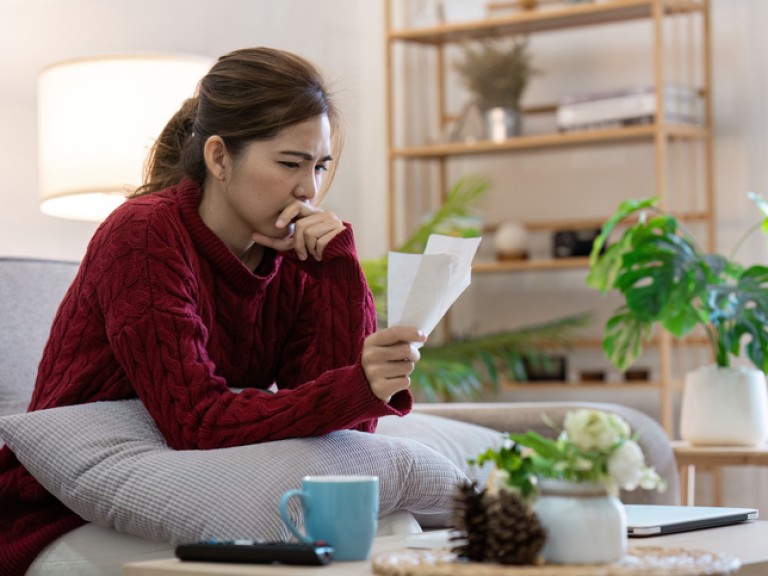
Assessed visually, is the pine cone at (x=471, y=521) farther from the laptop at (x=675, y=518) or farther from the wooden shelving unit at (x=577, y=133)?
the wooden shelving unit at (x=577, y=133)

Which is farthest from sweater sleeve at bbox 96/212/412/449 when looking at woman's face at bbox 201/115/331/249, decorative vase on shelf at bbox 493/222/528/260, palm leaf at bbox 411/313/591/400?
decorative vase on shelf at bbox 493/222/528/260

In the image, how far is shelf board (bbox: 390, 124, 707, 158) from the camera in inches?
144

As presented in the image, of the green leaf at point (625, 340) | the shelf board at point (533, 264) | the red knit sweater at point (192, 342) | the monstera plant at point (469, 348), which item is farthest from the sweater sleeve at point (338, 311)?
the shelf board at point (533, 264)

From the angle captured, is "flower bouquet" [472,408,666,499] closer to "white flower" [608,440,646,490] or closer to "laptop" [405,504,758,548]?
"white flower" [608,440,646,490]

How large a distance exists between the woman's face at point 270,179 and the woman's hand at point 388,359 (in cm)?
37

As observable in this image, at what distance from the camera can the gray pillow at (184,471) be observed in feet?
3.89

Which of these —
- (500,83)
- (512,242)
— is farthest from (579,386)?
(500,83)

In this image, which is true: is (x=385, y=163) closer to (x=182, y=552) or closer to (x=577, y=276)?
(x=577, y=276)

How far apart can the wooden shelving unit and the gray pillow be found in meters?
2.35

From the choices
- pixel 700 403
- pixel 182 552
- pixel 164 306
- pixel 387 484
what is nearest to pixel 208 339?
pixel 164 306

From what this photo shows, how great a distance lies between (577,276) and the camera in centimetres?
408

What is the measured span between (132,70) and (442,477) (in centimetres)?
137

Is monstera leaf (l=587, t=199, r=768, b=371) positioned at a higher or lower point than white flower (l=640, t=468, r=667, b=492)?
higher

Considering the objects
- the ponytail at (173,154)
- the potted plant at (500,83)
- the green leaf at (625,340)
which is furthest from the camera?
the potted plant at (500,83)
